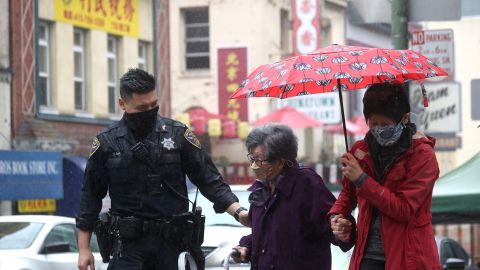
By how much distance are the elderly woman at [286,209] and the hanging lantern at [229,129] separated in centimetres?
3759

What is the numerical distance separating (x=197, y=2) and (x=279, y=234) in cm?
4263

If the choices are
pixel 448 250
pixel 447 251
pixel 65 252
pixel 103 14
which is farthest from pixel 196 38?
pixel 447 251

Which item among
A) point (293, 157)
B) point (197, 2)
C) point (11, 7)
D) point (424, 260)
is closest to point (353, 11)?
point (293, 157)

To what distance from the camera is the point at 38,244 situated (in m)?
16.6

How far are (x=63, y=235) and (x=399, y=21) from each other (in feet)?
23.8

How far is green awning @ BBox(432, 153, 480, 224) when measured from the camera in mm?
12938

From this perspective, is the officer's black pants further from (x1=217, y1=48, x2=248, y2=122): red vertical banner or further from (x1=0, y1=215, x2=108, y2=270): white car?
(x1=217, y1=48, x2=248, y2=122): red vertical banner

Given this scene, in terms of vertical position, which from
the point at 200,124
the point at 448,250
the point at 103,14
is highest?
the point at 103,14

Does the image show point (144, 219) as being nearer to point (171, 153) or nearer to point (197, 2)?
point (171, 153)

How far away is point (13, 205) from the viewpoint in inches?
1098

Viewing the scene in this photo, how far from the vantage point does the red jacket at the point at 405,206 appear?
5.95 meters

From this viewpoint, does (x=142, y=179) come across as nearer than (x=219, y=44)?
Yes

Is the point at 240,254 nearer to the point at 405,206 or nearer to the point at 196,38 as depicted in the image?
the point at 405,206

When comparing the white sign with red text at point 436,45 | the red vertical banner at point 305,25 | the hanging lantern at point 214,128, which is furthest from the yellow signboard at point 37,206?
the red vertical banner at point 305,25
